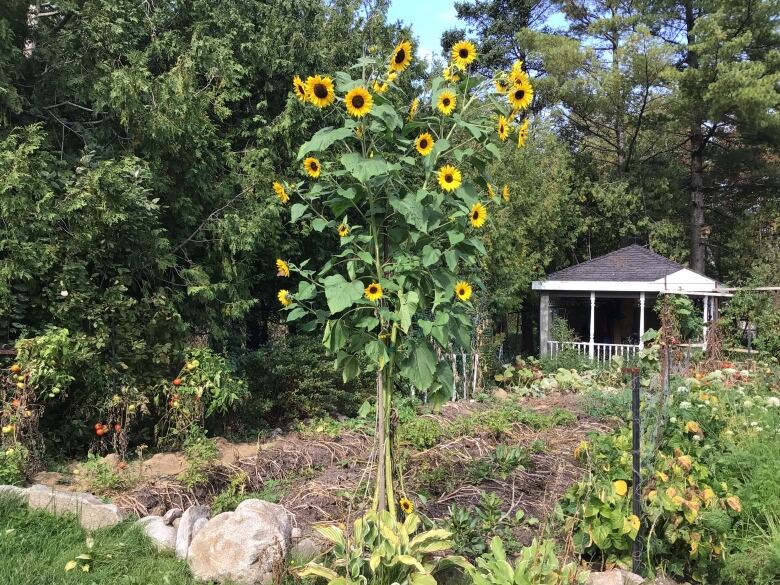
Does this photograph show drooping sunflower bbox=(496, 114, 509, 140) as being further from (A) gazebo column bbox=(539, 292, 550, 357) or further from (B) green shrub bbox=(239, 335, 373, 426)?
(A) gazebo column bbox=(539, 292, 550, 357)

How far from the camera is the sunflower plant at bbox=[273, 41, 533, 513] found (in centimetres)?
254

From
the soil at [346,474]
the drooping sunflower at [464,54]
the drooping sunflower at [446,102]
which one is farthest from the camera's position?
the soil at [346,474]

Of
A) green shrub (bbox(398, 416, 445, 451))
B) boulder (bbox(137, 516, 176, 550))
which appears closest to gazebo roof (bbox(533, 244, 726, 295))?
green shrub (bbox(398, 416, 445, 451))

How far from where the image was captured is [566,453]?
4.80 m

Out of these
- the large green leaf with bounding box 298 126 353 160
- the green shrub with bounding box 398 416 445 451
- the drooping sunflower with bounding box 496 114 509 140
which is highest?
the drooping sunflower with bounding box 496 114 509 140

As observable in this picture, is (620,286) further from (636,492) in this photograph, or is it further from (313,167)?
(313,167)

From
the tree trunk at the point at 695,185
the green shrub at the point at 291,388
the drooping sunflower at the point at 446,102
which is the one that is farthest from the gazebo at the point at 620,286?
the drooping sunflower at the point at 446,102

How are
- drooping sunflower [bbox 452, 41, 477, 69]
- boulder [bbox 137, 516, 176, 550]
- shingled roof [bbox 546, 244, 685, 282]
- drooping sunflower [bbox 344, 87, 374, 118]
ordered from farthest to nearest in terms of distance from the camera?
shingled roof [bbox 546, 244, 685, 282] → boulder [bbox 137, 516, 176, 550] → drooping sunflower [bbox 452, 41, 477, 69] → drooping sunflower [bbox 344, 87, 374, 118]

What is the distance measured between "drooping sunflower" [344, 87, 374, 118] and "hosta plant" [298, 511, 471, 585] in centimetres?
173

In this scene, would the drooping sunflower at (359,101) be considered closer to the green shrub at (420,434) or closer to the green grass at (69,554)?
the green grass at (69,554)

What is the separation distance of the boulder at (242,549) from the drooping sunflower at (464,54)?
7.96 ft

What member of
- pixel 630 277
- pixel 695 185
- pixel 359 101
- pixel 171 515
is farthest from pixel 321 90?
pixel 695 185

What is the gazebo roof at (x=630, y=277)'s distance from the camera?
12.6m

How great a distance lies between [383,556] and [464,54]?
2221mm
